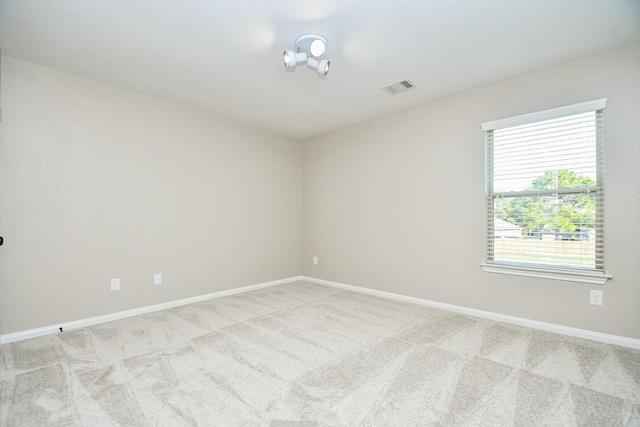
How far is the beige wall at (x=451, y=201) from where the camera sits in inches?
98.3

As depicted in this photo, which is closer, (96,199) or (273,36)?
(273,36)

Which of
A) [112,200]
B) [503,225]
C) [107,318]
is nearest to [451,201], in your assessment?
[503,225]

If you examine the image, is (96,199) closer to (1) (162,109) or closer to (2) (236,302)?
(1) (162,109)

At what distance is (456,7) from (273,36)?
52.4 inches

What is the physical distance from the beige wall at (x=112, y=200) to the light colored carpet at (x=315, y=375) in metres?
0.46

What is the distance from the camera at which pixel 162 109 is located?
3.54 meters

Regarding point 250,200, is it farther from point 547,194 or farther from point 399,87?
point 547,194

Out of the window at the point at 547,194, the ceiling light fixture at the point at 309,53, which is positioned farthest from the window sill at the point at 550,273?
the ceiling light fixture at the point at 309,53

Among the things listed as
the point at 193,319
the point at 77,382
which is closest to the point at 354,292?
the point at 193,319

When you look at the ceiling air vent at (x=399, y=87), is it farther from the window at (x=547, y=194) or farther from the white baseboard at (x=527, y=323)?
the white baseboard at (x=527, y=323)

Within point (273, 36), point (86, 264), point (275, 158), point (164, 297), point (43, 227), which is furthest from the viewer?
point (275, 158)

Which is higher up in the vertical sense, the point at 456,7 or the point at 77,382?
the point at 456,7

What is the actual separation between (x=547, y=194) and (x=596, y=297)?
0.98 metres

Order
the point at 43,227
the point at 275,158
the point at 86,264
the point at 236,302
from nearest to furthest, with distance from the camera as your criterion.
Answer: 1. the point at 43,227
2. the point at 86,264
3. the point at 236,302
4. the point at 275,158
